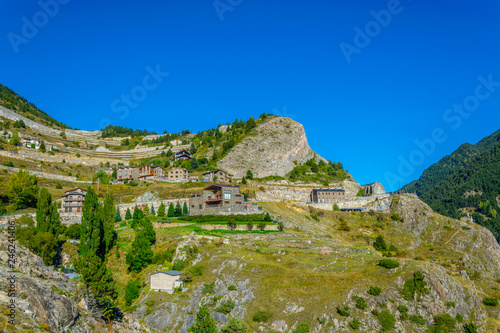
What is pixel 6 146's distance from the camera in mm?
141750

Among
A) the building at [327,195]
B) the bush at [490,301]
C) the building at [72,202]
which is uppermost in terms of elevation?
the building at [327,195]

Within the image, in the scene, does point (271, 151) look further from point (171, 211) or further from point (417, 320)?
point (417, 320)

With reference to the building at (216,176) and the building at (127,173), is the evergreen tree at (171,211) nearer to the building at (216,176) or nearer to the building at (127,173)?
the building at (216,176)

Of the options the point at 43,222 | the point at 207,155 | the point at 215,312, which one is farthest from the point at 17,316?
the point at 207,155

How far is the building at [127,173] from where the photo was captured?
413 ft

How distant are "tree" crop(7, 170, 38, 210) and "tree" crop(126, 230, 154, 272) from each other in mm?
34880

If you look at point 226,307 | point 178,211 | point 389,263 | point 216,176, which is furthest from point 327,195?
point 226,307

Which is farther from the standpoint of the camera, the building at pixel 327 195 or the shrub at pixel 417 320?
the building at pixel 327 195

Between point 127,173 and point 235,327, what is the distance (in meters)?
93.4

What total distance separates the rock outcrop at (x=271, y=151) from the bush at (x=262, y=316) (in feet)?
317

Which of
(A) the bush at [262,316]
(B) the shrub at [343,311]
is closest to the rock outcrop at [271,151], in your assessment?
(A) the bush at [262,316]

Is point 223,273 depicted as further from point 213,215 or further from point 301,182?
point 301,182

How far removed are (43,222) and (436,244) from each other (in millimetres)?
84503

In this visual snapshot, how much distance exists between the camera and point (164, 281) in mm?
52688
